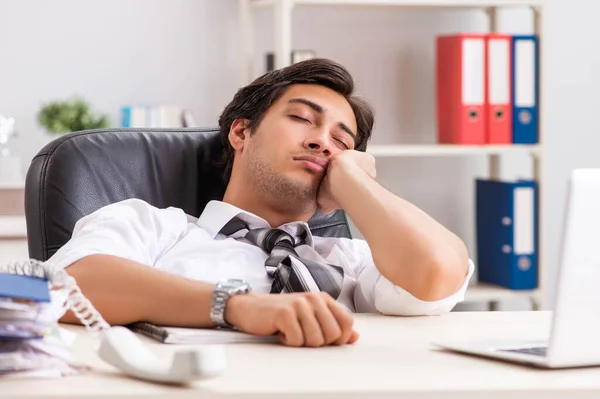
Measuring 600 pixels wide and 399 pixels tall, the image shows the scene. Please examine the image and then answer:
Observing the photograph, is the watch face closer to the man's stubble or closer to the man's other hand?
the man's other hand

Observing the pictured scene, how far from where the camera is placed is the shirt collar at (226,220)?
1.83 metres

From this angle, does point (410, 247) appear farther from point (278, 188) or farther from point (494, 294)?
point (494, 294)

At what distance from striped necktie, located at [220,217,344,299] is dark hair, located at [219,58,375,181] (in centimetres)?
24

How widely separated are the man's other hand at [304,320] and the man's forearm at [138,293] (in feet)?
0.37

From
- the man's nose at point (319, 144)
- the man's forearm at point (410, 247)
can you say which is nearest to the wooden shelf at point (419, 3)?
the man's nose at point (319, 144)

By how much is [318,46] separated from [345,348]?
234 cm

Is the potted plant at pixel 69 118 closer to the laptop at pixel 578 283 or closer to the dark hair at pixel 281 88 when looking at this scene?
the dark hair at pixel 281 88

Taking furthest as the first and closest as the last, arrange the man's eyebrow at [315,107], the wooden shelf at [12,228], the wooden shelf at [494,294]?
the wooden shelf at [494,294]
the wooden shelf at [12,228]
the man's eyebrow at [315,107]

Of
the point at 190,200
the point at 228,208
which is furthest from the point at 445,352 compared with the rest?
the point at 190,200

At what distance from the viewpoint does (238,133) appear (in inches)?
79.0

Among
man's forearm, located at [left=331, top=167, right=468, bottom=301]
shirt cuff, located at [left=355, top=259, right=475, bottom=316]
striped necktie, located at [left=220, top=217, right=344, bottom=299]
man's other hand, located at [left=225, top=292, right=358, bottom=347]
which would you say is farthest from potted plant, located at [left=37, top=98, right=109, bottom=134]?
A: man's other hand, located at [left=225, top=292, right=358, bottom=347]

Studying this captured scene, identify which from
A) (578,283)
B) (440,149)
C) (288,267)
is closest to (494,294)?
(440,149)

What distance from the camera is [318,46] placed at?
11.2 feet

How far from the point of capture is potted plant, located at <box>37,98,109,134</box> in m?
2.99
